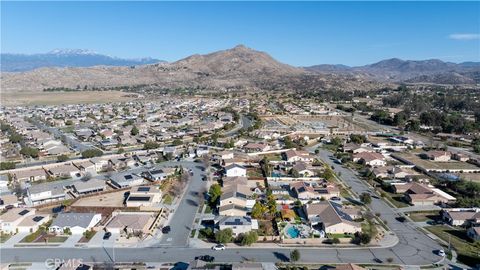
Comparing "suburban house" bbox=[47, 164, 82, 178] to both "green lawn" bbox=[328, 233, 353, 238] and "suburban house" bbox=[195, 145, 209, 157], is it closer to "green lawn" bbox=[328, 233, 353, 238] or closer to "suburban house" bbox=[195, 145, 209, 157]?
"suburban house" bbox=[195, 145, 209, 157]

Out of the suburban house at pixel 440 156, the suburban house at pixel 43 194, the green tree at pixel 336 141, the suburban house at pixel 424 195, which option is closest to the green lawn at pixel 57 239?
the suburban house at pixel 43 194

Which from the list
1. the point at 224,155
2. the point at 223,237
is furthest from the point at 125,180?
the point at 223,237

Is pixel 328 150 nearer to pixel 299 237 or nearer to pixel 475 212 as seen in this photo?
pixel 475 212

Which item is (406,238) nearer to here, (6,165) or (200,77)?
(6,165)

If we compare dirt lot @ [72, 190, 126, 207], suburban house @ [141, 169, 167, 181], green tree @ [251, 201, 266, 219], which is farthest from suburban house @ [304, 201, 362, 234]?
dirt lot @ [72, 190, 126, 207]

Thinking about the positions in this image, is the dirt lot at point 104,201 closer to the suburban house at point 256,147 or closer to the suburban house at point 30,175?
the suburban house at point 30,175

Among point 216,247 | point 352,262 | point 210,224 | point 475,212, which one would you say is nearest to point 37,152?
point 210,224
